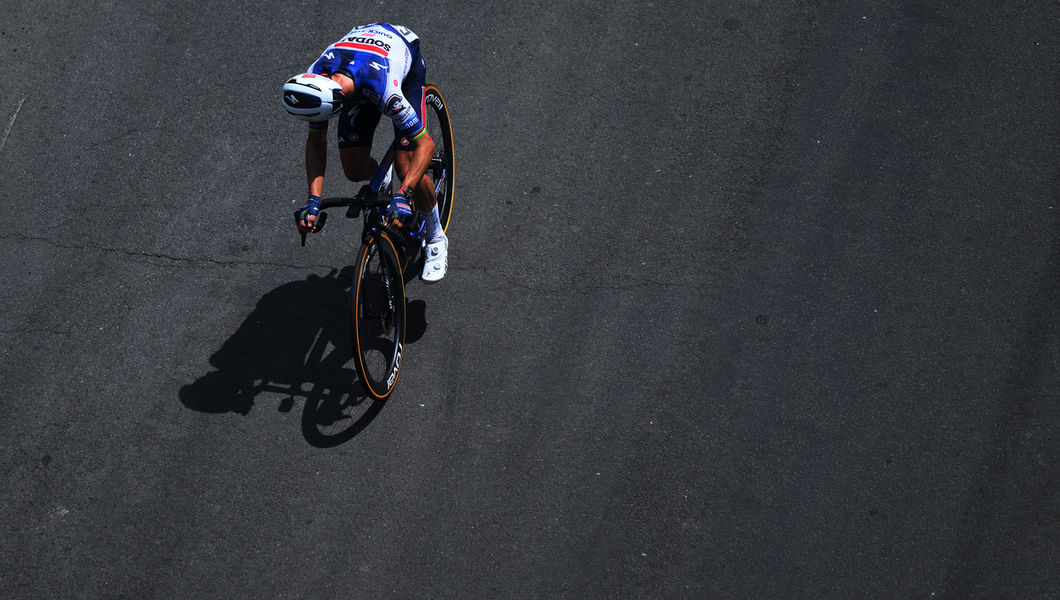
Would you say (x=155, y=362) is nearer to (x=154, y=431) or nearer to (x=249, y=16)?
(x=154, y=431)

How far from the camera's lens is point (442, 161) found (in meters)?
7.24

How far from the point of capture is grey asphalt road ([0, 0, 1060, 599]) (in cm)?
591

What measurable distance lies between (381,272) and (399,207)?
1.59ft

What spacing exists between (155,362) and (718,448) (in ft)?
12.3

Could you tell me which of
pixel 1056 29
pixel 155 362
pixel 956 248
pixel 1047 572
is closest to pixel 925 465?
pixel 1047 572

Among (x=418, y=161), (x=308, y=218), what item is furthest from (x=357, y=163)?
(x=308, y=218)

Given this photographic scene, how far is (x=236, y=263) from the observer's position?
7191 millimetres

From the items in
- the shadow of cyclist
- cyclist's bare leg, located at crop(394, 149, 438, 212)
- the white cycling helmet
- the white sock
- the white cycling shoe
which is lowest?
the shadow of cyclist

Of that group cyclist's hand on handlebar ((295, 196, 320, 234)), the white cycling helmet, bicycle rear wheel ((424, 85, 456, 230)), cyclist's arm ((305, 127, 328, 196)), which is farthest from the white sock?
the white cycling helmet

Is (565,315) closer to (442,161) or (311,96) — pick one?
(442,161)

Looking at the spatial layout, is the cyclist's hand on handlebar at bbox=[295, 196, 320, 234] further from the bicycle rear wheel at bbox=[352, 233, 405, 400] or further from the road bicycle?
the bicycle rear wheel at bbox=[352, 233, 405, 400]

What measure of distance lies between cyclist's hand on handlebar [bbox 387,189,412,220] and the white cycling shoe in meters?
0.83

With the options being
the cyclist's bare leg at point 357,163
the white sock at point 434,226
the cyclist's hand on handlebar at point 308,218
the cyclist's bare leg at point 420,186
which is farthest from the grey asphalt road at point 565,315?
the cyclist's hand on handlebar at point 308,218

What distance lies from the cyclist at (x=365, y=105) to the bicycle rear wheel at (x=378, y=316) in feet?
1.16
